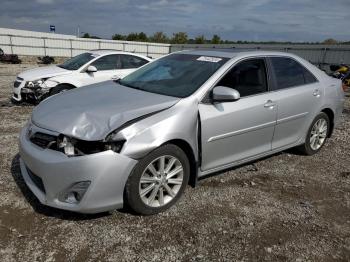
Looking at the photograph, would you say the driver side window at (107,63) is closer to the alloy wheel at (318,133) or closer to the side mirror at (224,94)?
the alloy wheel at (318,133)

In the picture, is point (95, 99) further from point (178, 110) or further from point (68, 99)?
point (178, 110)

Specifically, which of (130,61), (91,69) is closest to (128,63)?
(130,61)

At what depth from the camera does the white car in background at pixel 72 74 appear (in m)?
8.01

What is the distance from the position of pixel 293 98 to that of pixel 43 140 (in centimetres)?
324

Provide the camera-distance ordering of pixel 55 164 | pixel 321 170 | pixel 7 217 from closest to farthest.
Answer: pixel 55 164, pixel 7 217, pixel 321 170

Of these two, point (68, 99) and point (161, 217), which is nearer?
point (161, 217)

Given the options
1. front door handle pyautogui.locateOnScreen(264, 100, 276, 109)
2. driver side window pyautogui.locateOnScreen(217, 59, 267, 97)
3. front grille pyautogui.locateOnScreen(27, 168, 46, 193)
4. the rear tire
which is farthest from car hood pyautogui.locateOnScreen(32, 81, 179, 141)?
the rear tire

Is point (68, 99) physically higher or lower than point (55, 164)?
higher

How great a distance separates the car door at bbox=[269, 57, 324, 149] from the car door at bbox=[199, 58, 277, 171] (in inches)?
7.6

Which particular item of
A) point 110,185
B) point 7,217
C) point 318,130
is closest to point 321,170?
point 318,130

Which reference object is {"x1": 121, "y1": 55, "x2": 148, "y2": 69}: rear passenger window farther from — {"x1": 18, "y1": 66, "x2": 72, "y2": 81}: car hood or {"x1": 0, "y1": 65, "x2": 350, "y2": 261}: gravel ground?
{"x1": 0, "y1": 65, "x2": 350, "y2": 261}: gravel ground

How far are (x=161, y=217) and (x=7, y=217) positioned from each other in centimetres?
149

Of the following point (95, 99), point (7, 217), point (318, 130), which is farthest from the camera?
point (318, 130)

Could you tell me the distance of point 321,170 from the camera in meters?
5.00
